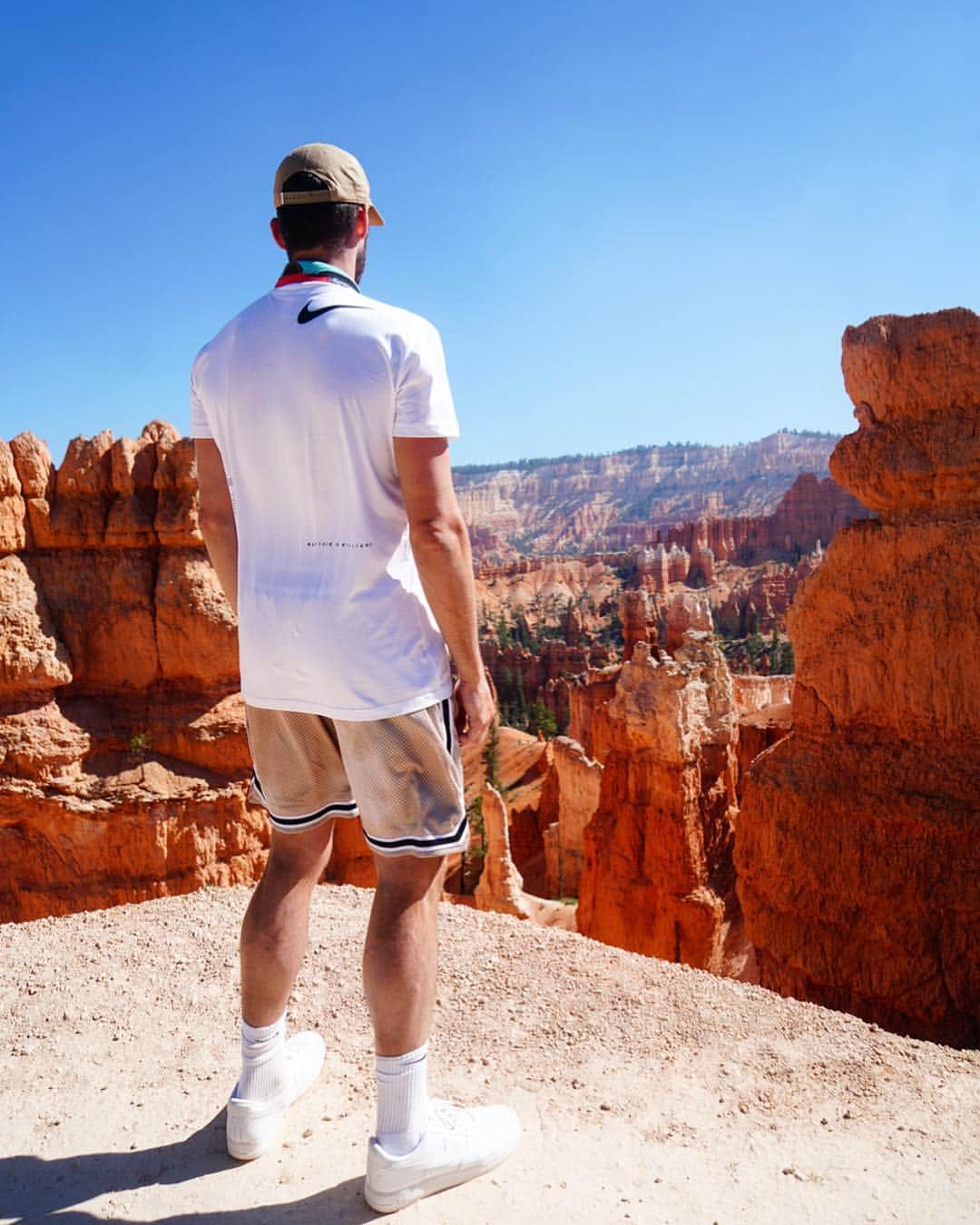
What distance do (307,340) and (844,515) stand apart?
7287 cm

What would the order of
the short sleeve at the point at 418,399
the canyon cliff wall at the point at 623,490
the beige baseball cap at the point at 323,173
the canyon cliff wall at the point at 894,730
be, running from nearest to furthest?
the short sleeve at the point at 418,399
the beige baseball cap at the point at 323,173
the canyon cliff wall at the point at 894,730
the canyon cliff wall at the point at 623,490

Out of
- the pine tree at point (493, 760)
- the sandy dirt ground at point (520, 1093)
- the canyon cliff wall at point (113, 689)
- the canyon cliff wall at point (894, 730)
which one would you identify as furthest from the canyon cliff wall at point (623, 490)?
the sandy dirt ground at point (520, 1093)

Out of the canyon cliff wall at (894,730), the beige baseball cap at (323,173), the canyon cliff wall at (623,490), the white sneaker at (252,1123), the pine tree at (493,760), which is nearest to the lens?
the beige baseball cap at (323,173)

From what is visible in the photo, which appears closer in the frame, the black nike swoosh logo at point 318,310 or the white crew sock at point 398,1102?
the black nike swoosh logo at point 318,310

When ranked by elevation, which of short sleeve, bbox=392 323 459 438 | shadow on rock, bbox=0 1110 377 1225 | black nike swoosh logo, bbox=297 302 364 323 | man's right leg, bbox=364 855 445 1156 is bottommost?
shadow on rock, bbox=0 1110 377 1225

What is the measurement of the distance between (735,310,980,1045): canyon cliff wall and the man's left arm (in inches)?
161

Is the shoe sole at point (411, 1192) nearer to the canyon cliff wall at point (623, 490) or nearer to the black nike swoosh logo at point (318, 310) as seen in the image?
the black nike swoosh logo at point (318, 310)

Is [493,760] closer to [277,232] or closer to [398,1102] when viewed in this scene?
[398,1102]

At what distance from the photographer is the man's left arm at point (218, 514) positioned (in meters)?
2.23

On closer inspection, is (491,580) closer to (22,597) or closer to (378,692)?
(22,597)

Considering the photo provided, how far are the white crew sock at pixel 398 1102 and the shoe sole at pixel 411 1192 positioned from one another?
3.7 inches

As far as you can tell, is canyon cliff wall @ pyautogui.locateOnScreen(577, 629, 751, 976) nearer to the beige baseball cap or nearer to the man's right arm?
the man's right arm

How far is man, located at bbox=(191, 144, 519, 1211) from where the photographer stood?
1865 millimetres

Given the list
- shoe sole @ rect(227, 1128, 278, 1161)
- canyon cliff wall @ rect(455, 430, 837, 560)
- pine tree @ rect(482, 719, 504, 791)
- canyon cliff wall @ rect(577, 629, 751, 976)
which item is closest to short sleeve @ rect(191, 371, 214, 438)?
shoe sole @ rect(227, 1128, 278, 1161)
